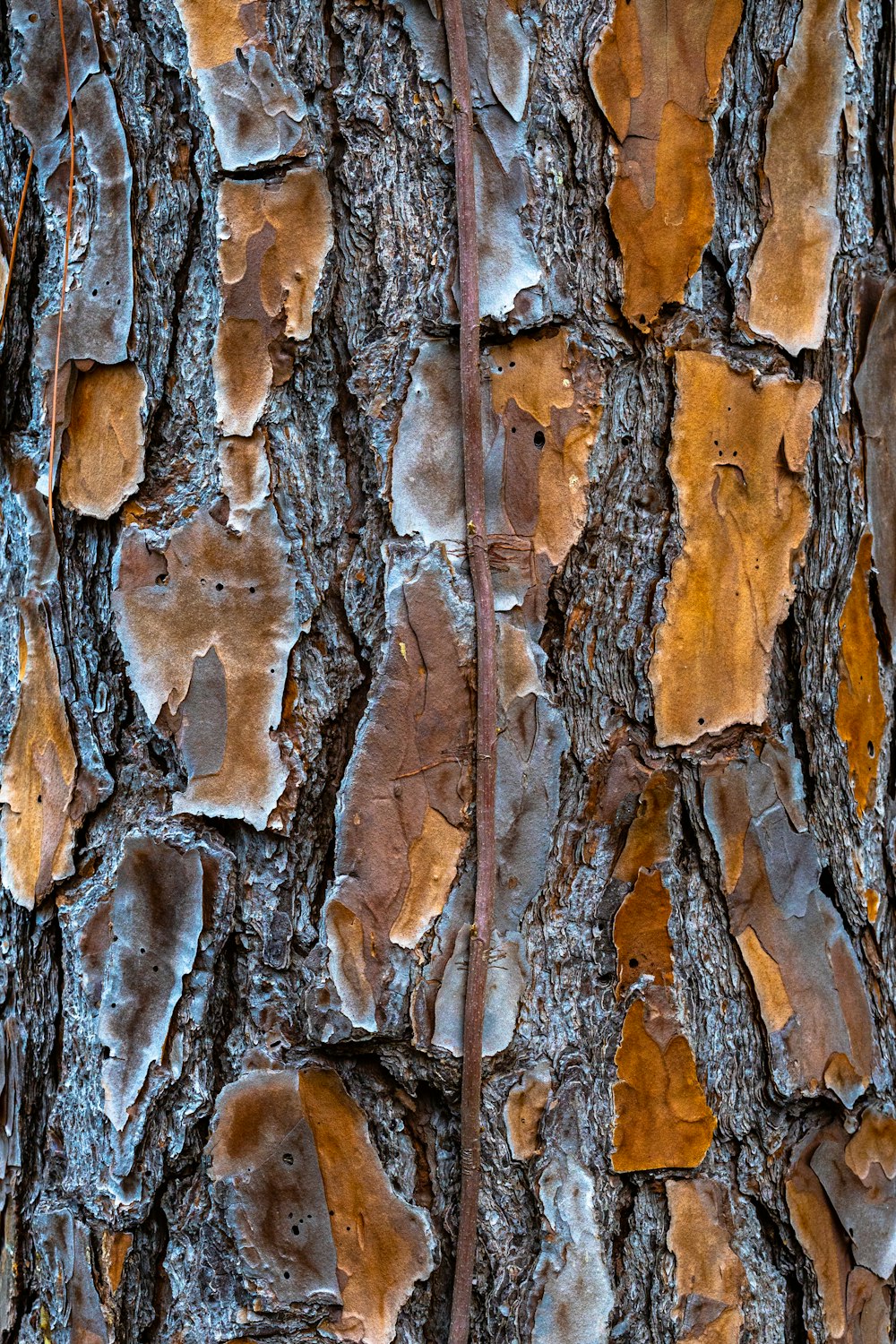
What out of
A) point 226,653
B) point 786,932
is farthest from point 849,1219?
point 226,653

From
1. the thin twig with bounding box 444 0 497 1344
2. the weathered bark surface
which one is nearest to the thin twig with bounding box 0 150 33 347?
the weathered bark surface

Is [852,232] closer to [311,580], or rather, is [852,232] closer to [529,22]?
[529,22]

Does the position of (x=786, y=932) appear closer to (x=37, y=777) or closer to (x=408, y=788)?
(x=408, y=788)

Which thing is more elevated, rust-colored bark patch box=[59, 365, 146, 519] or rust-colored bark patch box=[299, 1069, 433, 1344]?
rust-colored bark patch box=[59, 365, 146, 519]

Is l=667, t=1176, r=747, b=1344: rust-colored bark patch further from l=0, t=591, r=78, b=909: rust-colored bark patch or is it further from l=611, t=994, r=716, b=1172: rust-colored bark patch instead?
l=0, t=591, r=78, b=909: rust-colored bark patch

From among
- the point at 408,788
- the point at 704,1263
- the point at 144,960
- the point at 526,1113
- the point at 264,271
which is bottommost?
the point at 704,1263

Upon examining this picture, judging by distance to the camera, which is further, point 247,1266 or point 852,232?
point 852,232

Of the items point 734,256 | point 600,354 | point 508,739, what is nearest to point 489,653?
point 508,739
